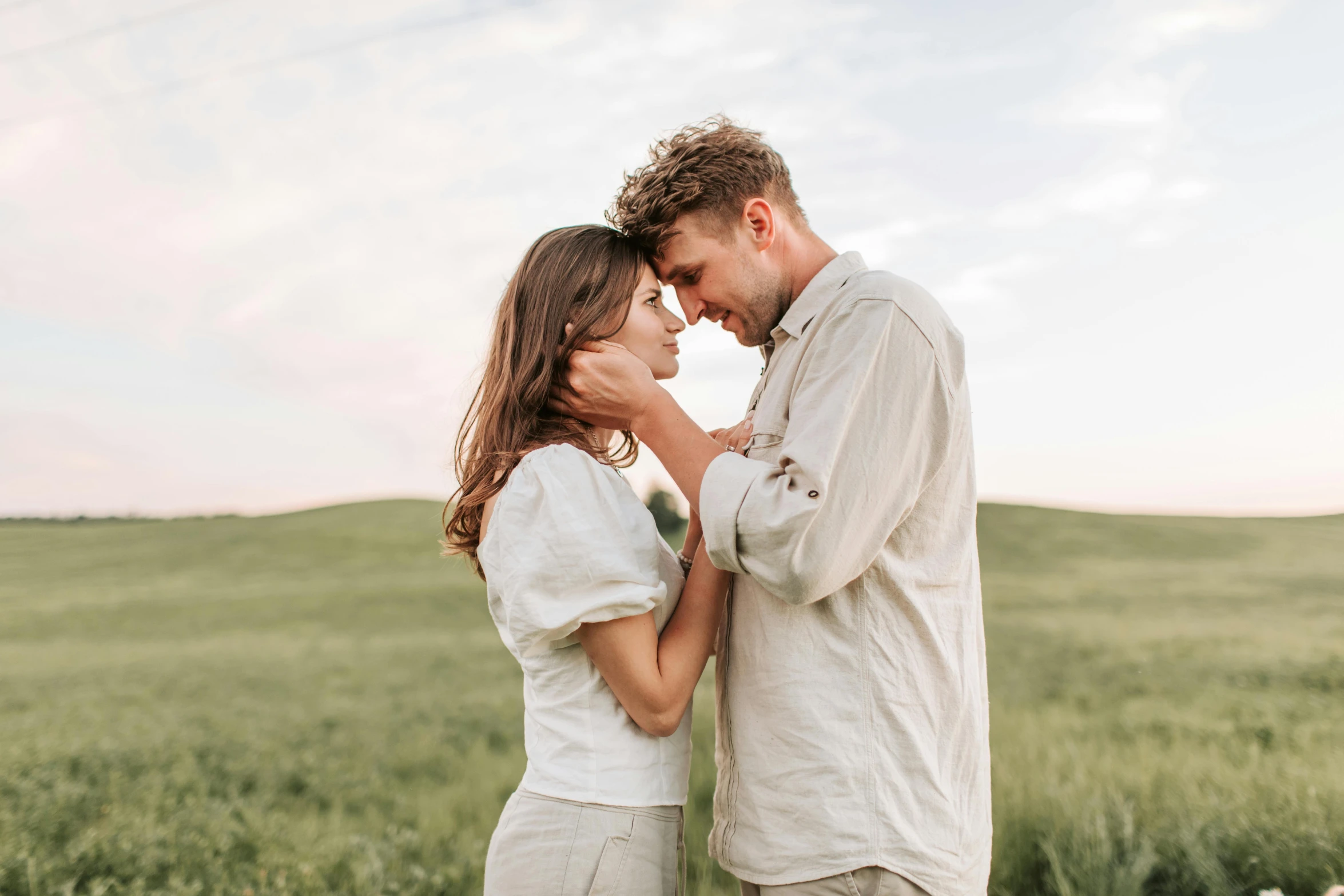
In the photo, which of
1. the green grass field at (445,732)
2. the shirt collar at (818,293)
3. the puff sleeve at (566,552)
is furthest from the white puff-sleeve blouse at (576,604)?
the green grass field at (445,732)

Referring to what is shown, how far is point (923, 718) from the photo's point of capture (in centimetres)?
191

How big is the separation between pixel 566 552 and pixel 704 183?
1170 mm

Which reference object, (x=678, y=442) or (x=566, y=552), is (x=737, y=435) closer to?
(x=678, y=442)

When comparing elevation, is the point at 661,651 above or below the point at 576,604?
below

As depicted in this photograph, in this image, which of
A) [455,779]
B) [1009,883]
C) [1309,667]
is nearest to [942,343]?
[1009,883]

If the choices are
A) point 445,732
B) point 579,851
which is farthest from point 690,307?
point 445,732

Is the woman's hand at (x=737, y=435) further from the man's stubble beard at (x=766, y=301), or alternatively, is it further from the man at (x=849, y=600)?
the man's stubble beard at (x=766, y=301)

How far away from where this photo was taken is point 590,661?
214cm

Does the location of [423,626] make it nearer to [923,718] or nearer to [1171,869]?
[1171,869]

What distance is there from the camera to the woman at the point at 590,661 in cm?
200

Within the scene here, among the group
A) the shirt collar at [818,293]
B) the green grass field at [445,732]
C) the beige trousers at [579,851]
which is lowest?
the green grass field at [445,732]

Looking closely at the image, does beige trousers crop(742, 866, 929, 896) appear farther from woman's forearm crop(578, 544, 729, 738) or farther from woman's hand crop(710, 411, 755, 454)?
woman's hand crop(710, 411, 755, 454)

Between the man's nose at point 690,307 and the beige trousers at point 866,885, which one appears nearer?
the beige trousers at point 866,885

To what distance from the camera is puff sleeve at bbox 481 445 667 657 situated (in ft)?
6.62
